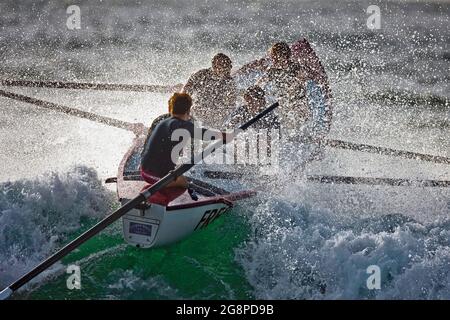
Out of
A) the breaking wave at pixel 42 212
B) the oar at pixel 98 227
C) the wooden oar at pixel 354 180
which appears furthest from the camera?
the wooden oar at pixel 354 180

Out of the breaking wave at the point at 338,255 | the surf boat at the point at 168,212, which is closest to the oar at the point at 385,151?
the breaking wave at the point at 338,255

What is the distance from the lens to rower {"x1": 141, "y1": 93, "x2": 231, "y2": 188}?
25.2ft

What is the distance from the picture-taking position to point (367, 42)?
A: 62.3 feet

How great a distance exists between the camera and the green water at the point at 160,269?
25.0 feet

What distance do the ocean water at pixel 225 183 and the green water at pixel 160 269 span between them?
0.02 metres

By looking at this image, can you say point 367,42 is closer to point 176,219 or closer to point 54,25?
point 54,25

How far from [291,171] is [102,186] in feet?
9.96

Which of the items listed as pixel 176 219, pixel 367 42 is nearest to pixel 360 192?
pixel 176 219

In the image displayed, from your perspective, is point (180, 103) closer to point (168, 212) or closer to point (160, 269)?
point (168, 212)

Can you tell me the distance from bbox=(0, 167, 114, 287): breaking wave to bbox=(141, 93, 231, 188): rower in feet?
5.68

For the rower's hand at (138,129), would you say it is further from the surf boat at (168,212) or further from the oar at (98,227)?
the oar at (98,227)

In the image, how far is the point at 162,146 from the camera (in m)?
7.78
